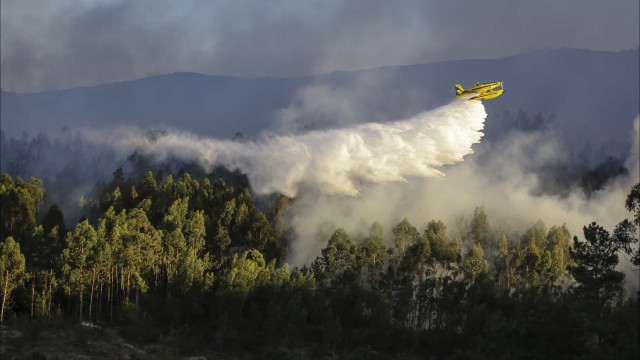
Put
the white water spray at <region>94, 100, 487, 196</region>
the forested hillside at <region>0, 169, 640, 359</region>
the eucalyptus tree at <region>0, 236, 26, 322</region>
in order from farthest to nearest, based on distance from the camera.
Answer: the white water spray at <region>94, 100, 487, 196</region>
the forested hillside at <region>0, 169, 640, 359</region>
the eucalyptus tree at <region>0, 236, 26, 322</region>

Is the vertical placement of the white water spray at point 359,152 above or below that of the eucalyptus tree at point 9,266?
A: above

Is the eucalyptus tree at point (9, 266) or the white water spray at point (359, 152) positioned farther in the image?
the white water spray at point (359, 152)

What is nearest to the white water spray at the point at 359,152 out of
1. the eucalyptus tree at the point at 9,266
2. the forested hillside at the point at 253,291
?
the forested hillside at the point at 253,291

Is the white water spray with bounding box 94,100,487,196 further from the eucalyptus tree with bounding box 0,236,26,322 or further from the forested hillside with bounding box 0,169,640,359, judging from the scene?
the eucalyptus tree with bounding box 0,236,26,322

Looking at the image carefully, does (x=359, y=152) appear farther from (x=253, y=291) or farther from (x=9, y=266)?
(x=9, y=266)

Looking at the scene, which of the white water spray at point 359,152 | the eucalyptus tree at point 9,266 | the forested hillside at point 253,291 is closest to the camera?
the eucalyptus tree at point 9,266

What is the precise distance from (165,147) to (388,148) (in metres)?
65.1

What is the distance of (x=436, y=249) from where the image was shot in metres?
89.7

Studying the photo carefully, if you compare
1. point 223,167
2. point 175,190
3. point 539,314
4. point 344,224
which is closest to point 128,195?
point 175,190

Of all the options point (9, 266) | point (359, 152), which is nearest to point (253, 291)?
point (9, 266)

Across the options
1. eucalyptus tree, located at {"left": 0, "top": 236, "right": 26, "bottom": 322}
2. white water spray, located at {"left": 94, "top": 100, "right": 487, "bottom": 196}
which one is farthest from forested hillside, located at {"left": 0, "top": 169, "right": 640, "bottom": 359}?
white water spray, located at {"left": 94, "top": 100, "right": 487, "bottom": 196}

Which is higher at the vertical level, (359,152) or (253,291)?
(359,152)

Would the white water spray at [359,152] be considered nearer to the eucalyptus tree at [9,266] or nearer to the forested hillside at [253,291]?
the forested hillside at [253,291]

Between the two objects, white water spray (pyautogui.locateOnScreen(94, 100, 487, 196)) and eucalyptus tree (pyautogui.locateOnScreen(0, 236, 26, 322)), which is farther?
white water spray (pyautogui.locateOnScreen(94, 100, 487, 196))
